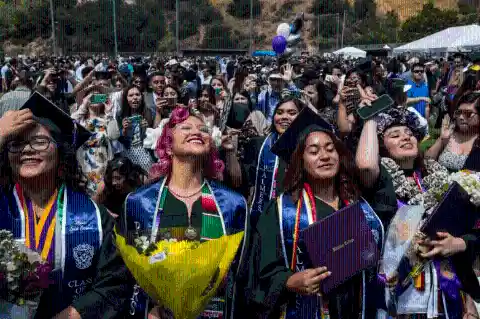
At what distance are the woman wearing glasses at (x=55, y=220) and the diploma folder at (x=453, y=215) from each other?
1.65m

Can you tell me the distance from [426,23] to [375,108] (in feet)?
180

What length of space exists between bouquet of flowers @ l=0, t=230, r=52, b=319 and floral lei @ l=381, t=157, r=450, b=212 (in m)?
2.14

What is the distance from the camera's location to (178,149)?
11.6 feet

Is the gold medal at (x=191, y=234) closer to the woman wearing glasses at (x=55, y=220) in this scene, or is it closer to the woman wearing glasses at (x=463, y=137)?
the woman wearing glasses at (x=55, y=220)

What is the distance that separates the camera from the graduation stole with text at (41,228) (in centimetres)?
291

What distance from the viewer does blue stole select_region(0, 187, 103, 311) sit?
293cm

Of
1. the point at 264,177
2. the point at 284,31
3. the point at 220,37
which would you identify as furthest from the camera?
the point at 220,37

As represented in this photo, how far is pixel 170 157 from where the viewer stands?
3703 mm

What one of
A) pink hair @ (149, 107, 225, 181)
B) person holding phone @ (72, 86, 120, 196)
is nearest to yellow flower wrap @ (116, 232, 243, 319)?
pink hair @ (149, 107, 225, 181)

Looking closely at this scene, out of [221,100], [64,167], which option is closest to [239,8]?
[221,100]

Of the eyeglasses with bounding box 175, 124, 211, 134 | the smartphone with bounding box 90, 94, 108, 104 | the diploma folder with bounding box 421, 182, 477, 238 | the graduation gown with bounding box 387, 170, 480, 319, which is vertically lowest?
the graduation gown with bounding box 387, 170, 480, 319

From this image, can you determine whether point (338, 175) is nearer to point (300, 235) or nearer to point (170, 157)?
point (300, 235)

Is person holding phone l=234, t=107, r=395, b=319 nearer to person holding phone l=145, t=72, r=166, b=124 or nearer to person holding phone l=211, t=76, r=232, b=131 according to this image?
person holding phone l=211, t=76, r=232, b=131

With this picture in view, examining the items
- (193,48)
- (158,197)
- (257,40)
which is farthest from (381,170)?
(257,40)
